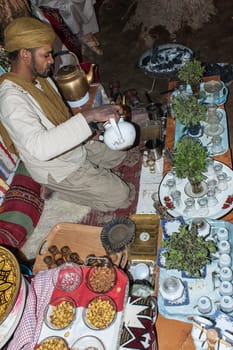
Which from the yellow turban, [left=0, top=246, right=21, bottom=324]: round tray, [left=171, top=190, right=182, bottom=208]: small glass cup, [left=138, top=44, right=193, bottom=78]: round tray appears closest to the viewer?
[left=0, top=246, right=21, bottom=324]: round tray

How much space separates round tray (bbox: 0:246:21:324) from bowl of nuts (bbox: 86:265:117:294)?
1.54ft

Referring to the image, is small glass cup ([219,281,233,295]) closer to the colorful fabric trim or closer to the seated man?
the seated man

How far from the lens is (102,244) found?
270cm

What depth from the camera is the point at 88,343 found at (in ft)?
6.09

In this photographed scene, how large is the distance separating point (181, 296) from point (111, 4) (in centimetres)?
594

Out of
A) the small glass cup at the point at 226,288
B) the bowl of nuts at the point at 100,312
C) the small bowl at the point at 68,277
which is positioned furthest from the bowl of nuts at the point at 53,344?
the small glass cup at the point at 226,288

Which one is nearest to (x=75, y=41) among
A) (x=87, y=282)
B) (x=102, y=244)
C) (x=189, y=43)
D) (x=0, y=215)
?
(x=189, y=43)

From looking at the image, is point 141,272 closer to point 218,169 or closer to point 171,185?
point 171,185

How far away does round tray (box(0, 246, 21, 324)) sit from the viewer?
1.67 m

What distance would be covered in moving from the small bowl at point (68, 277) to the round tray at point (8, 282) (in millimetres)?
388

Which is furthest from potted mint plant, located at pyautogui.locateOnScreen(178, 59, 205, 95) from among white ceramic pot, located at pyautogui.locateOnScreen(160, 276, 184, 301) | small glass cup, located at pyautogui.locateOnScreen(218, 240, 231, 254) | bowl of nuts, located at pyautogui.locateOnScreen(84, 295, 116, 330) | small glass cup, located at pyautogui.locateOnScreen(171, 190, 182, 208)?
bowl of nuts, located at pyautogui.locateOnScreen(84, 295, 116, 330)

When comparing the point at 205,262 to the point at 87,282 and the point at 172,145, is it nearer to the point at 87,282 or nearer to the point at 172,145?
the point at 87,282

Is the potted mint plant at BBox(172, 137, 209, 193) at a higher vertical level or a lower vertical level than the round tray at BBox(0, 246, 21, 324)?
lower

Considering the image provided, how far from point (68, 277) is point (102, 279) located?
21 cm
